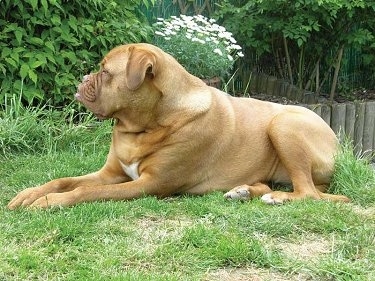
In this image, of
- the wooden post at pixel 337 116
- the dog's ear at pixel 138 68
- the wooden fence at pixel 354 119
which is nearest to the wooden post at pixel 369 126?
the wooden fence at pixel 354 119

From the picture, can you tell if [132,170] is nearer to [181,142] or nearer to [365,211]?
[181,142]

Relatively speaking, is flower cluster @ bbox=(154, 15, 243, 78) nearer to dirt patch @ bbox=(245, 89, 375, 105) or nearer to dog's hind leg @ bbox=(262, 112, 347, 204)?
dirt patch @ bbox=(245, 89, 375, 105)

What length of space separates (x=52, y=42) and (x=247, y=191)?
3264mm

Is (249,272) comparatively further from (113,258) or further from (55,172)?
(55,172)

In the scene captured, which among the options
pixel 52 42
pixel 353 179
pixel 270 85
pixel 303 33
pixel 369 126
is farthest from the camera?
pixel 270 85

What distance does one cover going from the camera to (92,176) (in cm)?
502

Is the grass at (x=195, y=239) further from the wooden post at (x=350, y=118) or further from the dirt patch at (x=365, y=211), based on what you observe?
the wooden post at (x=350, y=118)

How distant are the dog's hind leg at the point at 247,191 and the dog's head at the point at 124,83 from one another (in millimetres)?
841

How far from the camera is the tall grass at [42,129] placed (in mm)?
6250

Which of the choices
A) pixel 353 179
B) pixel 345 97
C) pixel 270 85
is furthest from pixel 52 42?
pixel 345 97

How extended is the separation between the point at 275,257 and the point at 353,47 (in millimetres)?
7285

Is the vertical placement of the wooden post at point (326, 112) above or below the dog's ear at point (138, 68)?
below

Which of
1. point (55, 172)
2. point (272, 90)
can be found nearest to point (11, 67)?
point (55, 172)

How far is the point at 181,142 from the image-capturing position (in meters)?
4.77
